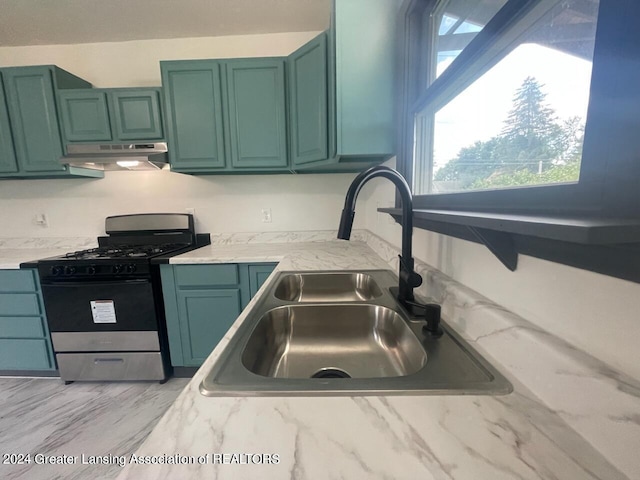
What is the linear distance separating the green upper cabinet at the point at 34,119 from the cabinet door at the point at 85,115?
84 millimetres

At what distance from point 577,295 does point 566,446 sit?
8.6 inches

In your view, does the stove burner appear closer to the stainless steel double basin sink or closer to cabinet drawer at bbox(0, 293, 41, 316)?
cabinet drawer at bbox(0, 293, 41, 316)

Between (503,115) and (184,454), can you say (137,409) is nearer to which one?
(184,454)

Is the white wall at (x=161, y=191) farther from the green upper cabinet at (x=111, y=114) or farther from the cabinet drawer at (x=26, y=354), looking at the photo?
the cabinet drawer at (x=26, y=354)

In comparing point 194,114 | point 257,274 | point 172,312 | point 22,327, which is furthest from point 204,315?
point 194,114

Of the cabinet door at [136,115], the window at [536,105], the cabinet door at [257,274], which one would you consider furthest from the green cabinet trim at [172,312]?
the window at [536,105]

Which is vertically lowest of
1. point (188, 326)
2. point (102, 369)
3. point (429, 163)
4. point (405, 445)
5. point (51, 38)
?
point (102, 369)

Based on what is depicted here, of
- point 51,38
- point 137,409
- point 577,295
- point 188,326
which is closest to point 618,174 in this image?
point 577,295

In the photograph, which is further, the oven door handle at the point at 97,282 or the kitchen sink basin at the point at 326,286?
the oven door handle at the point at 97,282

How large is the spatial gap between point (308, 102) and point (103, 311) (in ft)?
6.68

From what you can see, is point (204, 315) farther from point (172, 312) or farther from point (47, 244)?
point (47, 244)

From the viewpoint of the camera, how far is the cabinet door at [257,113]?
6.29ft

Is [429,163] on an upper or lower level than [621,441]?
upper

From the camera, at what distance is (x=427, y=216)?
2.35 ft
